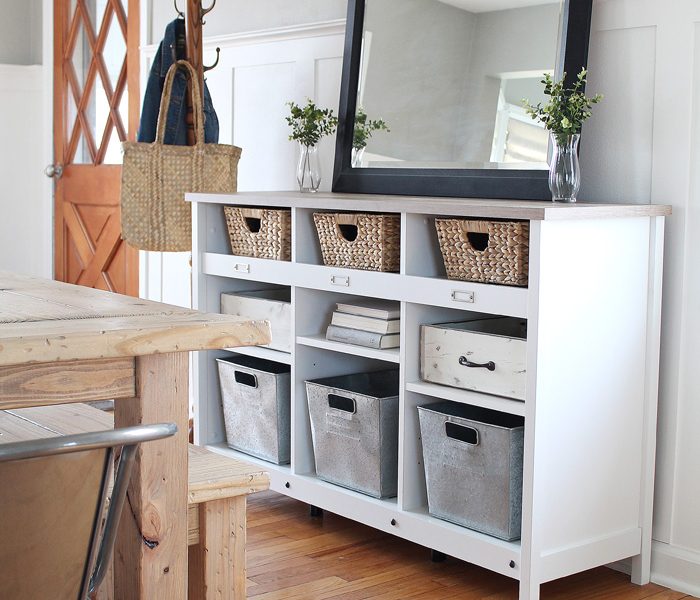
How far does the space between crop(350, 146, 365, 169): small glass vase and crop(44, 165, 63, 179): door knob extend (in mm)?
2444

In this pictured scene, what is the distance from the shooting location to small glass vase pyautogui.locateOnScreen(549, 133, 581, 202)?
2479 mm

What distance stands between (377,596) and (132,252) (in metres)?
2.60

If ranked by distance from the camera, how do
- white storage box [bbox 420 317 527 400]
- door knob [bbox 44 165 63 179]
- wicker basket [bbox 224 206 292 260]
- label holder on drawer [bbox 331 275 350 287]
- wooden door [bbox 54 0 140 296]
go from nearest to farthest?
white storage box [bbox 420 317 527 400]
label holder on drawer [bbox 331 275 350 287]
wicker basket [bbox 224 206 292 260]
wooden door [bbox 54 0 140 296]
door knob [bbox 44 165 63 179]

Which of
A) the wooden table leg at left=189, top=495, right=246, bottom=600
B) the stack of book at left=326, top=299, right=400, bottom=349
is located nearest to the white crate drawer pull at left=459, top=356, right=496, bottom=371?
the stack of book at left=326, top=299, right=400, bottom=349

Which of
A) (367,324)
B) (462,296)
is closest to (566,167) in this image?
(462,296)

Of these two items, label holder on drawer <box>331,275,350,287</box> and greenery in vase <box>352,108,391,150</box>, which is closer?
label holder on drawer <box>331,275,350,287</box>

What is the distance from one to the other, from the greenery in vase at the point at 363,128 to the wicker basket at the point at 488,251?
702 mm

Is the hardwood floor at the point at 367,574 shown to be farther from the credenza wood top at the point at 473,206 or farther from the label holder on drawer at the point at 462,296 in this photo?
the credenza wood top at the point at 473,206

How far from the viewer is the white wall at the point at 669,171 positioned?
249cm

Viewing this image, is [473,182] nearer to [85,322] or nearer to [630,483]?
[630,483]

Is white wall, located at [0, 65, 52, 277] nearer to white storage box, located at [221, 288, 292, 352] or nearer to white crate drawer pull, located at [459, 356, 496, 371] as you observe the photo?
white storage box, located at [221, 288, 292, 352]

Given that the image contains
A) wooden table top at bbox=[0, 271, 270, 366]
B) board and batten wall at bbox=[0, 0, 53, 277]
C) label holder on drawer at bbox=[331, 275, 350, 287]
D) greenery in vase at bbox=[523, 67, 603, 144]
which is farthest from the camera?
board and batten wall at bbox=[0, 0, 53, 277]

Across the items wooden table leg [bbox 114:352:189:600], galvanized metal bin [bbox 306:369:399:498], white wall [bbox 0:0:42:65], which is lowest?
galvanized metal bin [bbox 306:369:399:498]

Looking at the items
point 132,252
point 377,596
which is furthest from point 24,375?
point 132,252
